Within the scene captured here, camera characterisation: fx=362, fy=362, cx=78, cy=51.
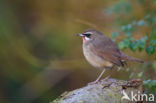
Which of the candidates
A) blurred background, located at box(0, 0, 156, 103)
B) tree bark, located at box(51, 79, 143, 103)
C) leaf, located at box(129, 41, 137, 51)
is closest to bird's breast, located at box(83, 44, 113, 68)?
leaf, located at box(129, 41, 137, 51)

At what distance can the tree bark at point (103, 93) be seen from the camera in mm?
3904

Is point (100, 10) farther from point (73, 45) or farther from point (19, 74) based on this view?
point (19, 74)

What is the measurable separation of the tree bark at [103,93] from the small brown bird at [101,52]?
4.16 feet

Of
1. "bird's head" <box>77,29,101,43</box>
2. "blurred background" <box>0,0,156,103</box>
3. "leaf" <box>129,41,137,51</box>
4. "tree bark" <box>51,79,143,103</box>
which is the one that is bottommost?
"tree bark" <box>51,79,143,103</box>

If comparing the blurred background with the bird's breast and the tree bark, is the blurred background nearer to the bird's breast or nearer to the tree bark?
the bird's breast

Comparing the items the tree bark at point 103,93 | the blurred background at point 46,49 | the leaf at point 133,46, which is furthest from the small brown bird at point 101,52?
the blurred background at point 46,49

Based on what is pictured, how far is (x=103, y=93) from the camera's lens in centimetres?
417

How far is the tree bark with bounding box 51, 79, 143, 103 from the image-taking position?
3.90 m

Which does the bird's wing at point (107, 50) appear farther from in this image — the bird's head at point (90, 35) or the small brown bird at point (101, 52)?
the bird's head at point (90, 35)

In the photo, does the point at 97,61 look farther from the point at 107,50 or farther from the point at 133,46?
the point at 133,46

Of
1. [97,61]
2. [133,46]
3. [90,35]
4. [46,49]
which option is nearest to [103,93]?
[133,46]

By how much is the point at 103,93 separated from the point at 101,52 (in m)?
2.00

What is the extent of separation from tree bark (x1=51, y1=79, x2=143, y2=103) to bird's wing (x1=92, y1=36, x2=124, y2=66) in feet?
4.11

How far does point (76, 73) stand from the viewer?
10258mm
